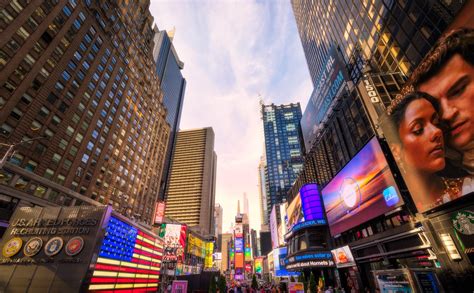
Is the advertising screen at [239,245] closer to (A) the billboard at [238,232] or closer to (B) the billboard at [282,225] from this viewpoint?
(A) the billboard at [238,232]

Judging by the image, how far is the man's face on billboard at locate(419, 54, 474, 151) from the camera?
543 inches

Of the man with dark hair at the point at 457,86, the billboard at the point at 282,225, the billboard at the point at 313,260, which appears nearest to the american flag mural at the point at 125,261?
the billboard at the point at 313,260

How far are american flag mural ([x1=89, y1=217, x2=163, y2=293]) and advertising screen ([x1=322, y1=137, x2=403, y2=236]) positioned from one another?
2697 cm

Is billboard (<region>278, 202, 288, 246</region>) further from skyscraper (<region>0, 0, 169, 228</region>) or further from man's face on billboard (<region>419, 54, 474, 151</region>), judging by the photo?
man's face on billboard (<region>419, 54, 474, 151</region>)

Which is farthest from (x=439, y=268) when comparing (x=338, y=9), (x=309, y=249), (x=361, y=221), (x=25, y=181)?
(x=25, y=181)

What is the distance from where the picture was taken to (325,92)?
150 ft

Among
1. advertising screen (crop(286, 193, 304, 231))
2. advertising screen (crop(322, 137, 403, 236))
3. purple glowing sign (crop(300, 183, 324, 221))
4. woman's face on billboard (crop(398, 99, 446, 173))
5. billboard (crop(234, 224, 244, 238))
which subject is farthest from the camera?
billboard (crop(234, 224, 244, 238))

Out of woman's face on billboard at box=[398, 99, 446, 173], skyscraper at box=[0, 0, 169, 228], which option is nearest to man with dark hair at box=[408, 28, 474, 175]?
woman's face on billboard at box=[398, 99, 446, 173]

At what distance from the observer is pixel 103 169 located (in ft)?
169

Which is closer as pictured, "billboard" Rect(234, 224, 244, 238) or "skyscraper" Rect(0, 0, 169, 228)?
"skyscraper" Rect(0, 0, 169, 228)

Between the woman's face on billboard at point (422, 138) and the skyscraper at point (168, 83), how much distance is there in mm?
110311

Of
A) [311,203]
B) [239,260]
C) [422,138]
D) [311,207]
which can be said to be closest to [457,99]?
[422,138]

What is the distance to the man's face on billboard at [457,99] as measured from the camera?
13789 millimetres

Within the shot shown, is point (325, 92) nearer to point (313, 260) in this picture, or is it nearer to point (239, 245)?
point (313, 260)
